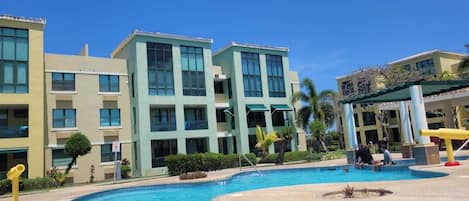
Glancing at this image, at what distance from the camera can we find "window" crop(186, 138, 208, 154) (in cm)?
3716

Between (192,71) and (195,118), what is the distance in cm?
472

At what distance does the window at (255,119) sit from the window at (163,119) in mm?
8819

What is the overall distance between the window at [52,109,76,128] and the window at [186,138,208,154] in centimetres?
1037

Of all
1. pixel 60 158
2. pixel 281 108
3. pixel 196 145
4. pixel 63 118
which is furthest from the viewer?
pixel 281 108

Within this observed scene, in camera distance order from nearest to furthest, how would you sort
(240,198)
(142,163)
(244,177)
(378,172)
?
(240,198), (378,172), (244,177), (142,163)

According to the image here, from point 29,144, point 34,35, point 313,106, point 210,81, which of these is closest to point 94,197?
point 29,144

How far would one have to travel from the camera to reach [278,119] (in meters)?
43.8

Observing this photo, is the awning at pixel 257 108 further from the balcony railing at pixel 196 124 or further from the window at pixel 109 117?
the window at pixel 109 117

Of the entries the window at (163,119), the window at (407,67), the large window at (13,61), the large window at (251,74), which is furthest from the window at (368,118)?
the large window at (13,61)

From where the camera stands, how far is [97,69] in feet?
112

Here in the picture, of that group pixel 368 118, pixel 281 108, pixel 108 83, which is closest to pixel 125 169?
pixel 108 83

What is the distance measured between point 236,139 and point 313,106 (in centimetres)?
906

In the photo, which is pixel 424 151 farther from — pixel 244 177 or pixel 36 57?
pixel 36 57

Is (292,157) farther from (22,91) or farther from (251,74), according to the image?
(22,91)
